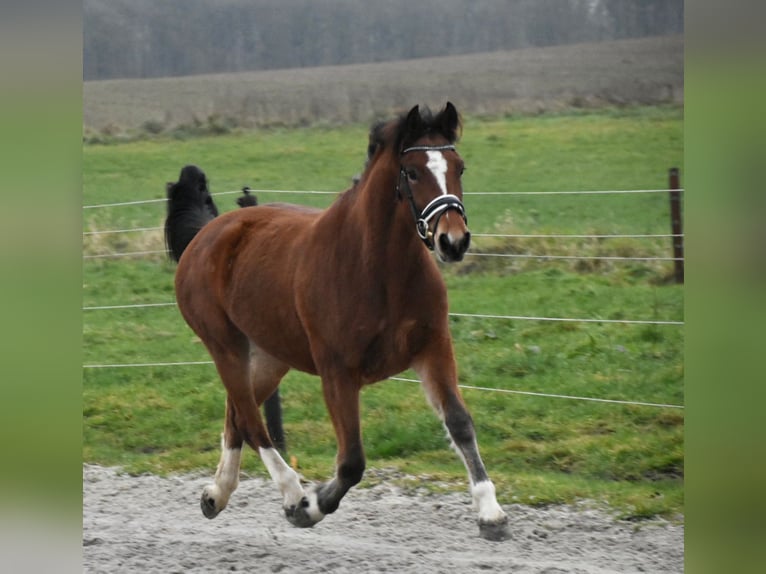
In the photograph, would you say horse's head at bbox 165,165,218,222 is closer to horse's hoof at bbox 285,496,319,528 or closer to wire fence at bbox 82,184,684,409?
wire fence at bbox 82,184,684,409

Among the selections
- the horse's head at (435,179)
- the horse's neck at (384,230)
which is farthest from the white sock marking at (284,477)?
the horse's head at (435,179)

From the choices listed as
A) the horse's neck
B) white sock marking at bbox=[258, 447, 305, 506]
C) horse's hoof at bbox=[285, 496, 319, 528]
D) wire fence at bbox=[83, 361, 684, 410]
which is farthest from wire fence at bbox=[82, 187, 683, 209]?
horse's hoof at bbox=[285, 496, 319, 528]

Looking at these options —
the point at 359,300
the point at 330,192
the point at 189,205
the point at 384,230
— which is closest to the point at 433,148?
the point at 384,230

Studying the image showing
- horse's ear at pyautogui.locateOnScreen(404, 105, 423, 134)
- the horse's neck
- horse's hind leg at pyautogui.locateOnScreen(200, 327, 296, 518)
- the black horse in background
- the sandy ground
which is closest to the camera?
horse's ear at pyautogui.locateOnScreen(404, 105, 423, 134)

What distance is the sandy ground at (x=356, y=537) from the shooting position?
3.68m

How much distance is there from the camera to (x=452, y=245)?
310 cm

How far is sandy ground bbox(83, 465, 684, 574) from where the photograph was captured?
3678 millimetres

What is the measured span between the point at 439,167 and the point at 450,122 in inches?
7.8

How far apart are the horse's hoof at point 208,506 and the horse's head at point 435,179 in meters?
1.56

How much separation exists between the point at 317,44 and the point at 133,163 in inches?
40.2

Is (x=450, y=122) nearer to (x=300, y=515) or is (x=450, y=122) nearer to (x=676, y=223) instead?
(x=676, y=223)

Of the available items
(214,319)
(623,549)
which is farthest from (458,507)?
(214,319)
